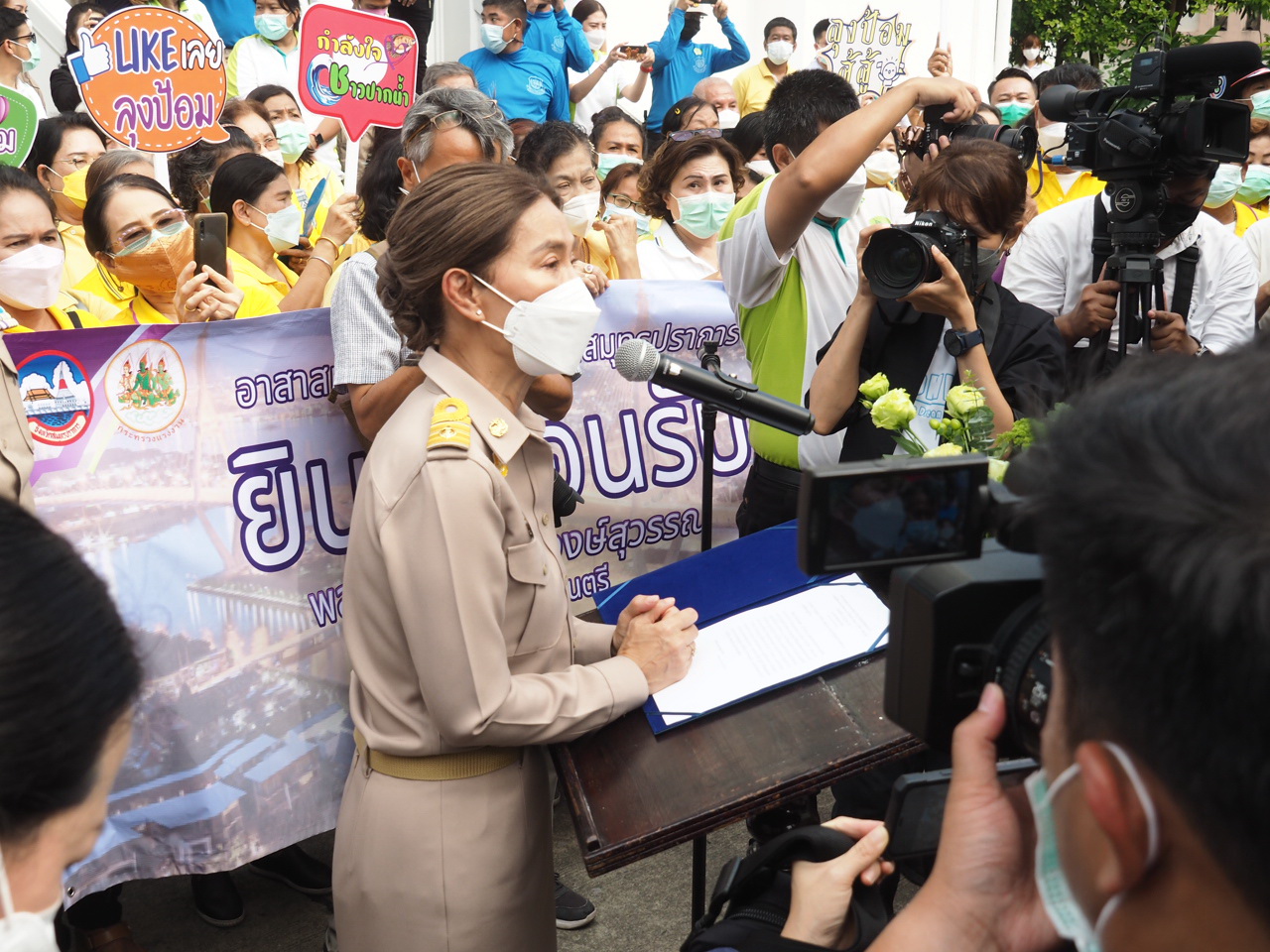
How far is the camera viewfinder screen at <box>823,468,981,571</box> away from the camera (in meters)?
0.97

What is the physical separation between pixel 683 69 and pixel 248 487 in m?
7.13

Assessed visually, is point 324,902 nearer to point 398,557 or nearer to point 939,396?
point 398,557

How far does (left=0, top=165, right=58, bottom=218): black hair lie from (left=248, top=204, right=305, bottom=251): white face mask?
3.32 feet

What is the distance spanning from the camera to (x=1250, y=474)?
24.7 inches

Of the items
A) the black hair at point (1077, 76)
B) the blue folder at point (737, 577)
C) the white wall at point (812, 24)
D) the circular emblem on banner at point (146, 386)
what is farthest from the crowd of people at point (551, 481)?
the white wall at point (812, 24)

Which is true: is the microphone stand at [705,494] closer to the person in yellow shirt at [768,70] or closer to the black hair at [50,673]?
the black hair at [50,673]

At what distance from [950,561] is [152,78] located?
3596mm

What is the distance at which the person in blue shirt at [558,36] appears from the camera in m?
8.06

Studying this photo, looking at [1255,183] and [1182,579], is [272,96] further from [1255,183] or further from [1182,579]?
[1182,579]

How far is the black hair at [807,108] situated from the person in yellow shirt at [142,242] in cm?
174

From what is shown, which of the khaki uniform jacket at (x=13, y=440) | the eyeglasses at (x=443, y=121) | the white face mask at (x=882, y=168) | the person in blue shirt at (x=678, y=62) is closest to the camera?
the khaki uniform jacket at (x=13, y=440)

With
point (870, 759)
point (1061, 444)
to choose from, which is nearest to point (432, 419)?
point (870, 759)

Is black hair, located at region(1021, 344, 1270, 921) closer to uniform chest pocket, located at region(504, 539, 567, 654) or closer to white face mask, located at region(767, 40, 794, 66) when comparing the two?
uniform chest pocket, located at region(504, 539, 567, 654)

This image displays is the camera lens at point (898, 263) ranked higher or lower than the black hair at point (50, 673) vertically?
higher
